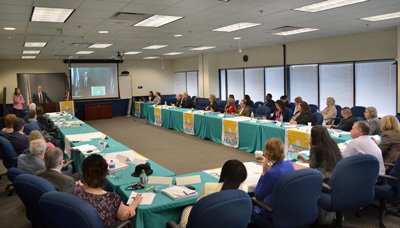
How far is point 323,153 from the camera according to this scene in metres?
3.26

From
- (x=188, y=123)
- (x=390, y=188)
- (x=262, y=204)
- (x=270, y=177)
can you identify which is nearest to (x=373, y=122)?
(x=390, y=188)

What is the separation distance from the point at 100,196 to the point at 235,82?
471 inches

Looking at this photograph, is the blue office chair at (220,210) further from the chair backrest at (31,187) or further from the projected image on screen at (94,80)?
the projected image on screen at (94,80)

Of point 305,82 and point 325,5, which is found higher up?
point 325,5

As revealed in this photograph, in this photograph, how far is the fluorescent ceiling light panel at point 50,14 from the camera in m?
4.96

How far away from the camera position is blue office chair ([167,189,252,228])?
197cm

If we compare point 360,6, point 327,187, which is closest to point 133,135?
point 360,6

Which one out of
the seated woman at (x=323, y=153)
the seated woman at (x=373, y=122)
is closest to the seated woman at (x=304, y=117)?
the seated woman at (x=373, y=122)

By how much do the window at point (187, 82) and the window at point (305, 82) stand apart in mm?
5919

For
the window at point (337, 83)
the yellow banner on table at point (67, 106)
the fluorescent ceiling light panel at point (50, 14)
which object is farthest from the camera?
the yellow banner on table at point (67, 106)

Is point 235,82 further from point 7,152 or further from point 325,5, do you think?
point 7,152

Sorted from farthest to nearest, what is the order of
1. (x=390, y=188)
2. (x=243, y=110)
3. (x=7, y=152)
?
(x=243, y=110) → (x=7, y=152) → (x=390, y=188)

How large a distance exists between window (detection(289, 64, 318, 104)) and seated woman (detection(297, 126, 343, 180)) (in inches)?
297

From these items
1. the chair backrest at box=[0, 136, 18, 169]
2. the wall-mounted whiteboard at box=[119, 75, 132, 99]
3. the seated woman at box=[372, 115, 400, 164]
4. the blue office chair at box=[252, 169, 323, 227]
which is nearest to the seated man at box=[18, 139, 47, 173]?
the chair backrest at box=[0, 136, 18, 169]
